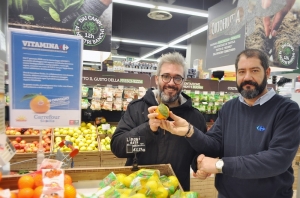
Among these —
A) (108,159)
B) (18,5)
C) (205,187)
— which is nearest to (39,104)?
(18,5)

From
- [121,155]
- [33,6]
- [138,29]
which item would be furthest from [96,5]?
[138,29]

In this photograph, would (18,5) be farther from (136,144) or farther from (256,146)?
(256,146)

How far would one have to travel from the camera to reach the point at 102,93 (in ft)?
13.6

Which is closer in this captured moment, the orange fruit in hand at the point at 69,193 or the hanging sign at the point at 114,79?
the orange fruit in hand at the point at 69,193

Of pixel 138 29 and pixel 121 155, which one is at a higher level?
pixel 138 29

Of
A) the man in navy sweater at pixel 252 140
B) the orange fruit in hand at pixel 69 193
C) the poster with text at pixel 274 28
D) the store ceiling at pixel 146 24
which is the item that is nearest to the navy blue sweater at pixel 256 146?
the man in navy sweater at pixel 252 140

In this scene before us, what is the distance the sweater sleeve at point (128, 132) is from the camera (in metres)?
1.57

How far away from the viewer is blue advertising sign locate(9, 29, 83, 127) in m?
1.27

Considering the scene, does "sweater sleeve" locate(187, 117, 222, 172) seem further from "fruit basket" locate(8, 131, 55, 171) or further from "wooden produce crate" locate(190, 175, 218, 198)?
"fruit basket" locate(8, 131, 55, 171)

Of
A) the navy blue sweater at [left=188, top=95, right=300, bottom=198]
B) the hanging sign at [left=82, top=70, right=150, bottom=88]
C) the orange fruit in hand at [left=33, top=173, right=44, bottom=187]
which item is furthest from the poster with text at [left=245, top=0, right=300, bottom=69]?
the orange fruit in hand at [left=33, top=173, right=44, bottom=187]

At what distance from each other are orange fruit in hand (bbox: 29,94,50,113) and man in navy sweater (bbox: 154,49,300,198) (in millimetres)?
769

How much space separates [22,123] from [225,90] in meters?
4.44

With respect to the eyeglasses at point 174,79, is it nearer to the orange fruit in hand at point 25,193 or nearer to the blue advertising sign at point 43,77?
the blue advertising sign at point 43,77

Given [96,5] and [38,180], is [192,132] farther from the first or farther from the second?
[96,5]
